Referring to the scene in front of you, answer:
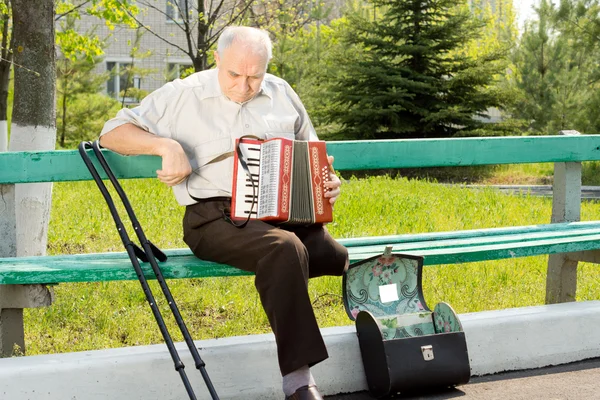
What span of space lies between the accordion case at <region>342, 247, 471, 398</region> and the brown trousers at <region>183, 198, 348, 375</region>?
0.38m

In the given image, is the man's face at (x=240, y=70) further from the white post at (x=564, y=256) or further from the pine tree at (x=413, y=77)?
the pine tree at (x=413, y=77)

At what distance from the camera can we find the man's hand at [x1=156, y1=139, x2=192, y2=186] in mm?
3684

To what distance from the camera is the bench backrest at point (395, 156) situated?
390 centimetres

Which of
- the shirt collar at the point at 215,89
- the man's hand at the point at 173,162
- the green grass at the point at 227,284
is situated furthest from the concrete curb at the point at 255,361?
the shirt collar at the point at 215,89

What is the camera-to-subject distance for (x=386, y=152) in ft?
14.8

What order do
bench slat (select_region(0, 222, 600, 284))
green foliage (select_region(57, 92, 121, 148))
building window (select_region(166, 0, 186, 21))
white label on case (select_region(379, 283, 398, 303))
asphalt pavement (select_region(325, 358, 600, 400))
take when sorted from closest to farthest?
1. bench slat (select_region(0, 222, 600, 284))
2. asphalt pavement (select_region(325, 358, 600, 400))
3. white label on case (select_region(379, 283, 398, 303))
4. building window (select_region(166, 0, 186, 21))
5. green foliage (select_region(57, 92, 121, 148))

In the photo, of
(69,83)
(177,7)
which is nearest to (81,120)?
(69,83)

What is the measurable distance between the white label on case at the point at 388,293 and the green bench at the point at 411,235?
0.17 metres

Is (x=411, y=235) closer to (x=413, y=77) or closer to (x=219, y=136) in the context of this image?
(x=219, y=136)

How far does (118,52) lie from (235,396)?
28182mm

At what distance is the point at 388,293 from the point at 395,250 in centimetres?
20

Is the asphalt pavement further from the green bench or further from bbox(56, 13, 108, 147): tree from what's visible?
bbox(56, 13, 108, 147): tree

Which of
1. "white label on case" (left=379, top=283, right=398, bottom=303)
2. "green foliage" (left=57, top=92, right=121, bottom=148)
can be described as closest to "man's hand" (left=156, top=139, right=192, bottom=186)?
"white label on case" (left=379, top=283, right=398, bottom=303)

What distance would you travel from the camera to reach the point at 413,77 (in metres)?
15.8
